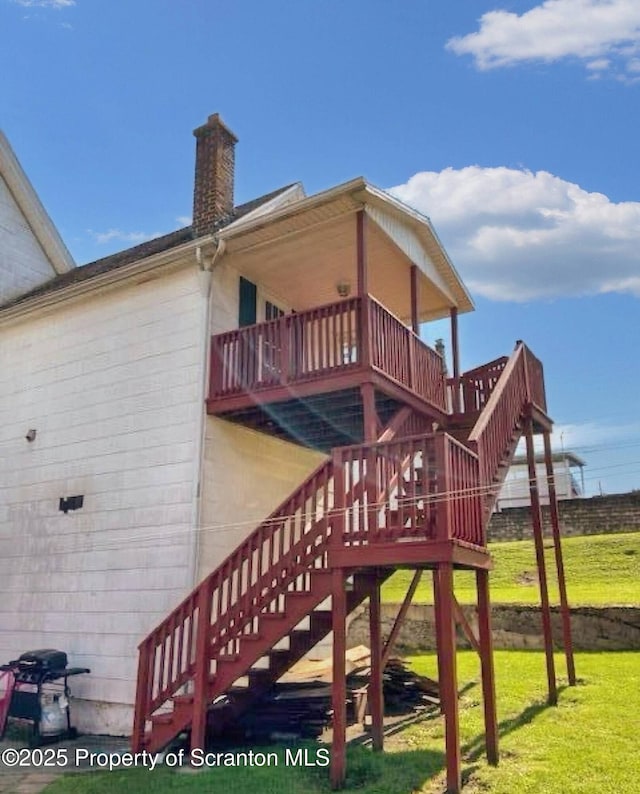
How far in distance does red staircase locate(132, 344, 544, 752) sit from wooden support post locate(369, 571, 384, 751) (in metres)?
0.24

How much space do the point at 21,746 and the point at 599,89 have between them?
12.0 m

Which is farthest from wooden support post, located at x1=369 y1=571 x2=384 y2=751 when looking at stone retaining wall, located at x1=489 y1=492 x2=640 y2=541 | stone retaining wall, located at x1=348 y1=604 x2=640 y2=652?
stone retaining wall, located at x1=489 y1=492 x2=640 y2=541

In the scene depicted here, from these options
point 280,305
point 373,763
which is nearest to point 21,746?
point 373,763

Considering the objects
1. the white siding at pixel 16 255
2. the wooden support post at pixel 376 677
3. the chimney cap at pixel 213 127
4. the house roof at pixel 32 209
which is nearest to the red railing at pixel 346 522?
the wooden support post at pixel 376 677

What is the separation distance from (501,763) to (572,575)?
1004 cm

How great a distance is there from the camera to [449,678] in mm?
6004

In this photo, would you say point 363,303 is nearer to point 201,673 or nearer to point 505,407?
point 505,407

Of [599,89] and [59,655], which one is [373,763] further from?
[599,89]

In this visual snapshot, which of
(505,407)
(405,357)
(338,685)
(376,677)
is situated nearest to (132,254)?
(405,357)

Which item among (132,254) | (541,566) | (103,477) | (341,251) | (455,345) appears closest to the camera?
(541,566)

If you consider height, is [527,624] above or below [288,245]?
below

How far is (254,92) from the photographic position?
34.1ft

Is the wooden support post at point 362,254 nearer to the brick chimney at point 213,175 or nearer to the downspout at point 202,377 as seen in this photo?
the downspout at point 202,377

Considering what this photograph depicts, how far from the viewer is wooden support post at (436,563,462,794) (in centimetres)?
594
